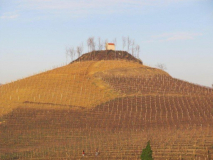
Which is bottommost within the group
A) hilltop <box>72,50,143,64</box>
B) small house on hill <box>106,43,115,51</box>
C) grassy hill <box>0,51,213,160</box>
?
grassy hill <box>0,51,213,160</box>

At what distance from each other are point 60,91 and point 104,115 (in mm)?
12614

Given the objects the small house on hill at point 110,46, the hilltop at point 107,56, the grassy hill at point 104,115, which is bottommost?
the grassy hill at point 104,115

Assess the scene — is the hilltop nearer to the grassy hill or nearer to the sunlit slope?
the grassy hill

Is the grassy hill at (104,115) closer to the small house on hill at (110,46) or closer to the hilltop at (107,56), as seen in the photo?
the hilltop at (107,56)

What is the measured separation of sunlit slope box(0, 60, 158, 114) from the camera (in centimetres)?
4372

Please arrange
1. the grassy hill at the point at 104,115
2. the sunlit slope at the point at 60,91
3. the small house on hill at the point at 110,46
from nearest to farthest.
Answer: the grassy hill at the point at 104,115
the sunlit slope at the point at 60,91
the small house on hill at the point at 110,46

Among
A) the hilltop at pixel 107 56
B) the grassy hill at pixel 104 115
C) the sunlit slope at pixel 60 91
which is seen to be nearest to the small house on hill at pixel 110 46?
the hilltop at pixel 107 56

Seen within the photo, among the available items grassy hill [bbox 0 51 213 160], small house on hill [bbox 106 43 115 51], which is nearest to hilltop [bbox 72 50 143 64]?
small house on hill [bbox 106 43 115 51]

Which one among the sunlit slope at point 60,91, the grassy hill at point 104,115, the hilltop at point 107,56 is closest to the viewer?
the grassy hill at point 104,115

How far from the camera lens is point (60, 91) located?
48.6 metres

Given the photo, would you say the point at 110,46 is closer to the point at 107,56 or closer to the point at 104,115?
the point at 107,56

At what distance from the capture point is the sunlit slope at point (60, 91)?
4372 cm

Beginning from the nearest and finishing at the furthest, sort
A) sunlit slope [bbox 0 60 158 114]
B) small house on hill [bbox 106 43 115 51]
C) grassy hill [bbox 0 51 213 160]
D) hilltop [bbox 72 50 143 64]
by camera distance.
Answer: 1. grassy hill [bbox 0 51 213 160]
2. sunlit slope [bbox 0 60 158 114]
3. hilltop [bbox 72 50 143 64]
4. small house on hill [bbox 106 43 115 51]

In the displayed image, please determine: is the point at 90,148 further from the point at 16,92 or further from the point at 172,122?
the point at 16,92
